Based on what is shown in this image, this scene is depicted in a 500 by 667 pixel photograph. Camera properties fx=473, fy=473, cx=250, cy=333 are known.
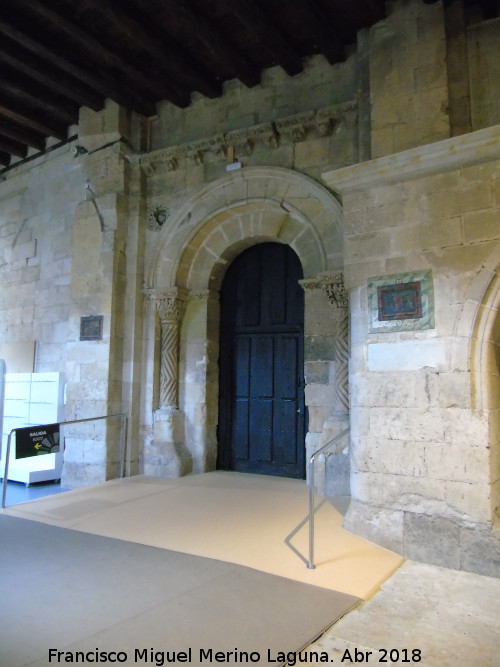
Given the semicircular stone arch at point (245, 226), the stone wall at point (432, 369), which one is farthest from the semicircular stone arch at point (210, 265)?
the stone wall at point (432, 369)

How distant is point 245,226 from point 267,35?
5.89 ft

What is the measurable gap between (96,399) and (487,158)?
4.28 m

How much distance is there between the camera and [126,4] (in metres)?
4.10

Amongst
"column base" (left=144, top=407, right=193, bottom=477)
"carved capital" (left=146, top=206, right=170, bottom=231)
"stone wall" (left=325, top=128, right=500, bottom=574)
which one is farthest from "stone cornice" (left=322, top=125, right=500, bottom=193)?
"column base" (left=144, top=407, right=193, bottom=477)

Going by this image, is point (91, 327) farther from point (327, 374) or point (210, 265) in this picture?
point (327, 374)

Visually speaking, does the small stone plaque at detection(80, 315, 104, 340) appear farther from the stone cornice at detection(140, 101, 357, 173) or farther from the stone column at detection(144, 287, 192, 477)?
the stone cornice at detection(140, 101, 357, 173)

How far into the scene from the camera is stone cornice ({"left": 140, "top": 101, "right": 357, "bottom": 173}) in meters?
4.52

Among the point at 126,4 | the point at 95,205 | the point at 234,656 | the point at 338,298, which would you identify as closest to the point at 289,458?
the point at 338,298

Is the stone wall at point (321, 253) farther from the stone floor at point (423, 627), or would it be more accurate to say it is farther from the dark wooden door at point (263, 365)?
the stone floor at point (423, 627)

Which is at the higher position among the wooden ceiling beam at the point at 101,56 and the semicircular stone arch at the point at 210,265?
the wooden ceiling beam at the point at 101,56

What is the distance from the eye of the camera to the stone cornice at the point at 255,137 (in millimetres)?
4516

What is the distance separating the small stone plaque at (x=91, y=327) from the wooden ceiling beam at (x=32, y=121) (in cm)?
255

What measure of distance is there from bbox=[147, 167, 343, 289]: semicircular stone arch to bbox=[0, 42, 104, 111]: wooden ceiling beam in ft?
5.36

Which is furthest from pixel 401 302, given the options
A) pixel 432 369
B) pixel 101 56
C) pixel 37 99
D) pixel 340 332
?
pixel 37 99
